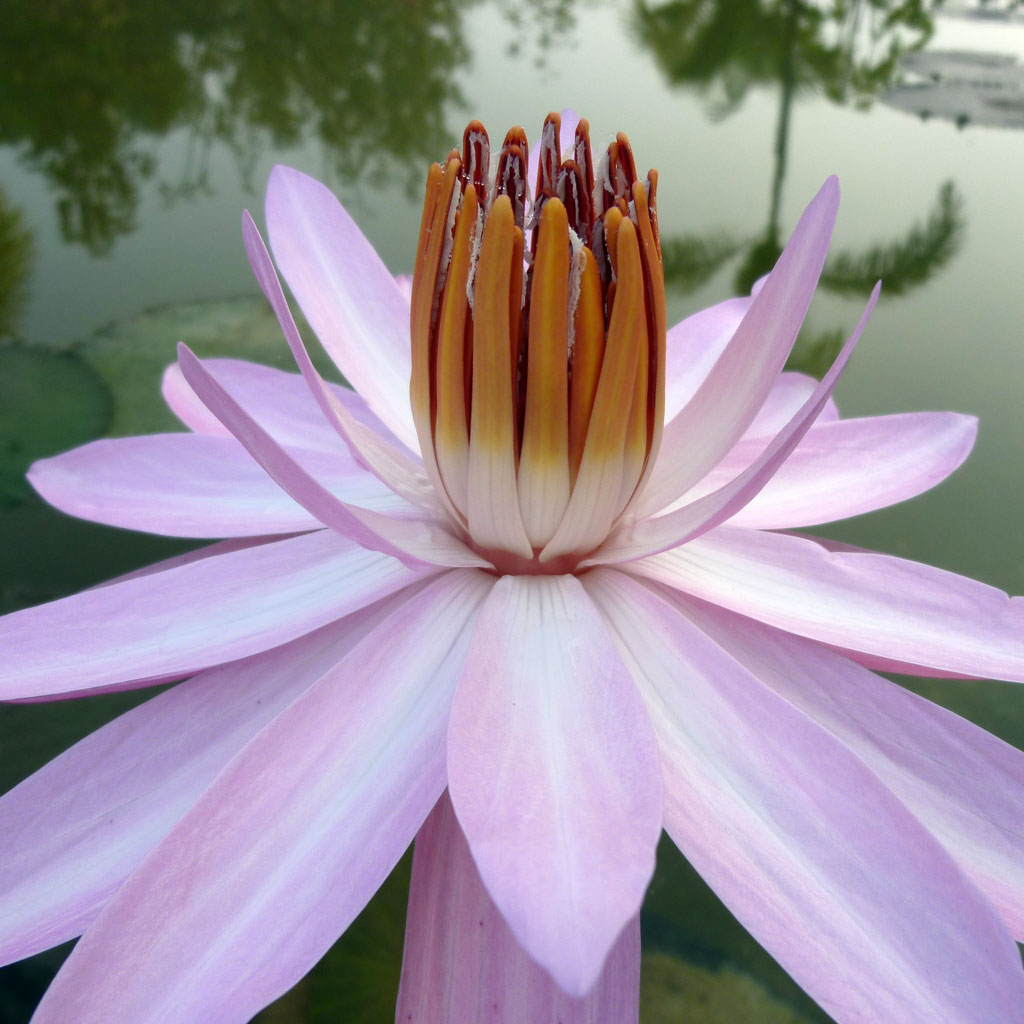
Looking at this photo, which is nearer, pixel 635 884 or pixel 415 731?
pixel 635 884

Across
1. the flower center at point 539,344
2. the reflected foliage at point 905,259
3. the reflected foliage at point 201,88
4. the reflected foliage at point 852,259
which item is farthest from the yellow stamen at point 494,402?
the reflected foliage at point 201,88

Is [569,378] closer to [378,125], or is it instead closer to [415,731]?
[415,731]

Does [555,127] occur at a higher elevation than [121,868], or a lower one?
higher

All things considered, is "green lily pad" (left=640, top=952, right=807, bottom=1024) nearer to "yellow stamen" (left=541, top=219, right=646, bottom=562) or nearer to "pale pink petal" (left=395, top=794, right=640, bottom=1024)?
"pale pink petal" (left=395, top=794, right=640, bottom=1024)

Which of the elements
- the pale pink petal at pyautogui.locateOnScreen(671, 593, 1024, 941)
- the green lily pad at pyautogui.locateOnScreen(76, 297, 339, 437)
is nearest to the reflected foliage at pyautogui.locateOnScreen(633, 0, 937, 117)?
the green lily pad at pyautogui.locateOnScreen(76, 297, 339, 437)

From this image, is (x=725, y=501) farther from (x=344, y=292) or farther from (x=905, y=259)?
(x=905, y=259)

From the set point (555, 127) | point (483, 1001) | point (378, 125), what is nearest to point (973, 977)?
point (483, 1001)
